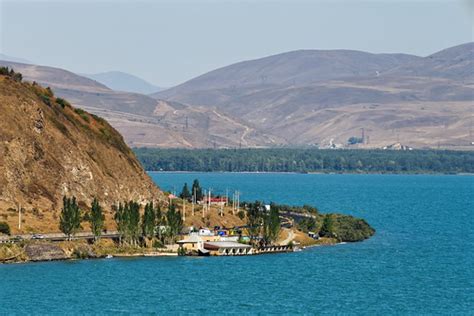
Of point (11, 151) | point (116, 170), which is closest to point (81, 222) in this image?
point (11, 151)

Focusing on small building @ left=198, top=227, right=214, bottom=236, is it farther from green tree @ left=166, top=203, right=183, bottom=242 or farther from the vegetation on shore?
the vegetation on shore

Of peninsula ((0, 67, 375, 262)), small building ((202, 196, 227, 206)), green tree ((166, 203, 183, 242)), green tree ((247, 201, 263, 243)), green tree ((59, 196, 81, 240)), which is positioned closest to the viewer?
green tree ((59, 196, 81, 240))

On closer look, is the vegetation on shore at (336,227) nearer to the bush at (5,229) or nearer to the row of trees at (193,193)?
the row of trees at (193,193)

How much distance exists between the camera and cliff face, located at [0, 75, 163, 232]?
141000mm

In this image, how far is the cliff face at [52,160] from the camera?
141 meters

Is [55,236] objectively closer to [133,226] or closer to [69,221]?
[69,221]

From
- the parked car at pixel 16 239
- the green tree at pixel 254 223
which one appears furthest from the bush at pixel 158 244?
the parked car at pixel 16 239

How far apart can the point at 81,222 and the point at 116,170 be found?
26.2 metres

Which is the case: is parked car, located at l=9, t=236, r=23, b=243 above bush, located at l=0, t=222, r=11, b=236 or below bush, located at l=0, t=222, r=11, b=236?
below

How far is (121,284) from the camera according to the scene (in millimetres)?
102812

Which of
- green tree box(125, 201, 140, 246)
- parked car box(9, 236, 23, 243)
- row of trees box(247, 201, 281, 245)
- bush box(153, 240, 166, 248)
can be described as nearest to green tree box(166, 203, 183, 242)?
bush box(153, 240, 166, 248)

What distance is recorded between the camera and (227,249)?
132 m

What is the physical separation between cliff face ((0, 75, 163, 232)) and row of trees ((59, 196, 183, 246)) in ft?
27.7

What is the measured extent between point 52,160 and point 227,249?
101 ft
